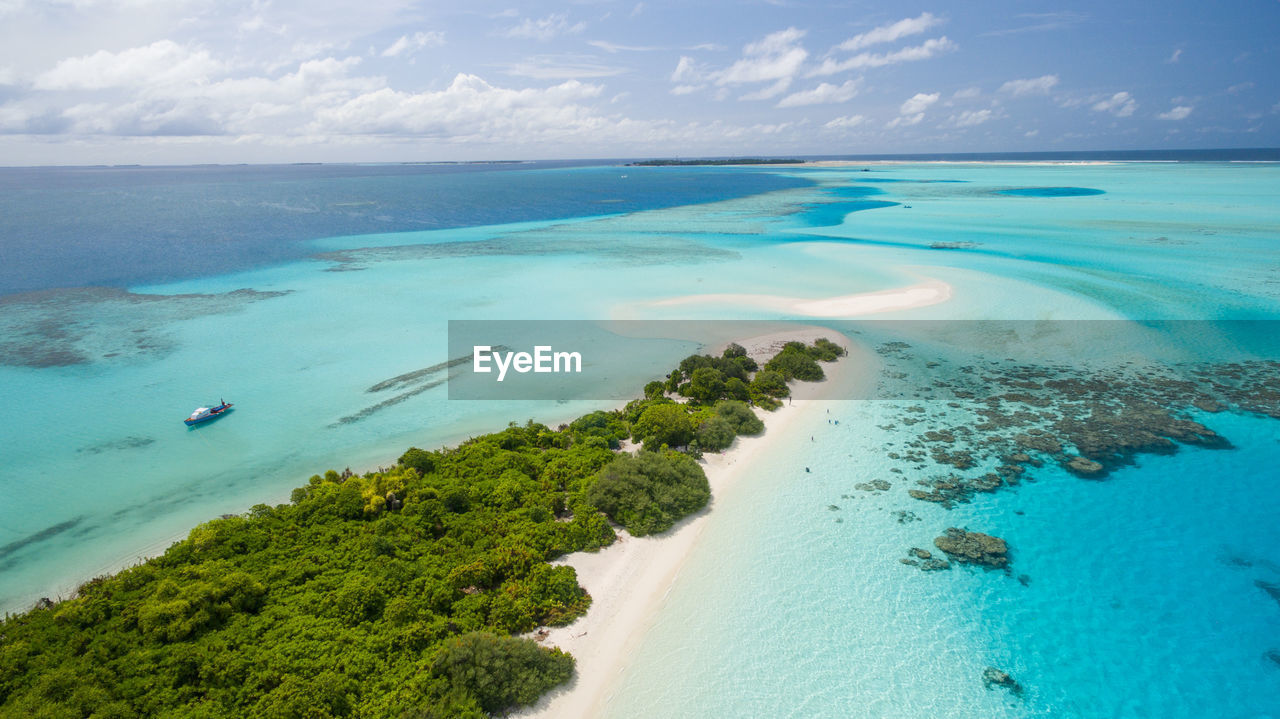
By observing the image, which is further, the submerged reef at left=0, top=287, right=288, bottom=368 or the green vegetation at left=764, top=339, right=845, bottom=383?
the submerged reef at left=0, top=287, right=288, bottom=368

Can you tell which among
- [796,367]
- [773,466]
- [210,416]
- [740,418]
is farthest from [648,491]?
[210,416]

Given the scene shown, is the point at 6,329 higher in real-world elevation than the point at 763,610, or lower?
higher

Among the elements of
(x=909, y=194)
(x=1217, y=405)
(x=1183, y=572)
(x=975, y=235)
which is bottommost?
(x=1183, y=572)

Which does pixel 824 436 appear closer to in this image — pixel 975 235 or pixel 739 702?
pixel 739 702

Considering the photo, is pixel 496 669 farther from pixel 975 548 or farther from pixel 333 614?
pixel 975 548

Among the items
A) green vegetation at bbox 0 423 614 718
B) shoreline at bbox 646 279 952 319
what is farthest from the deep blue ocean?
green vegetation at bbox 0 423 614 718

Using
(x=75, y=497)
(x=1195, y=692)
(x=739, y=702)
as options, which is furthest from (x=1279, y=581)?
(x=75, y=497)

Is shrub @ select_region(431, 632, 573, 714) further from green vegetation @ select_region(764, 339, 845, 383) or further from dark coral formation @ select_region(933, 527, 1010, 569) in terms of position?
green vegetation @ select_region(764, 339, 845, 383)

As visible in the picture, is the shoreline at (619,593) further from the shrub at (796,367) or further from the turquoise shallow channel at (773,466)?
the shrub at (796,367)
